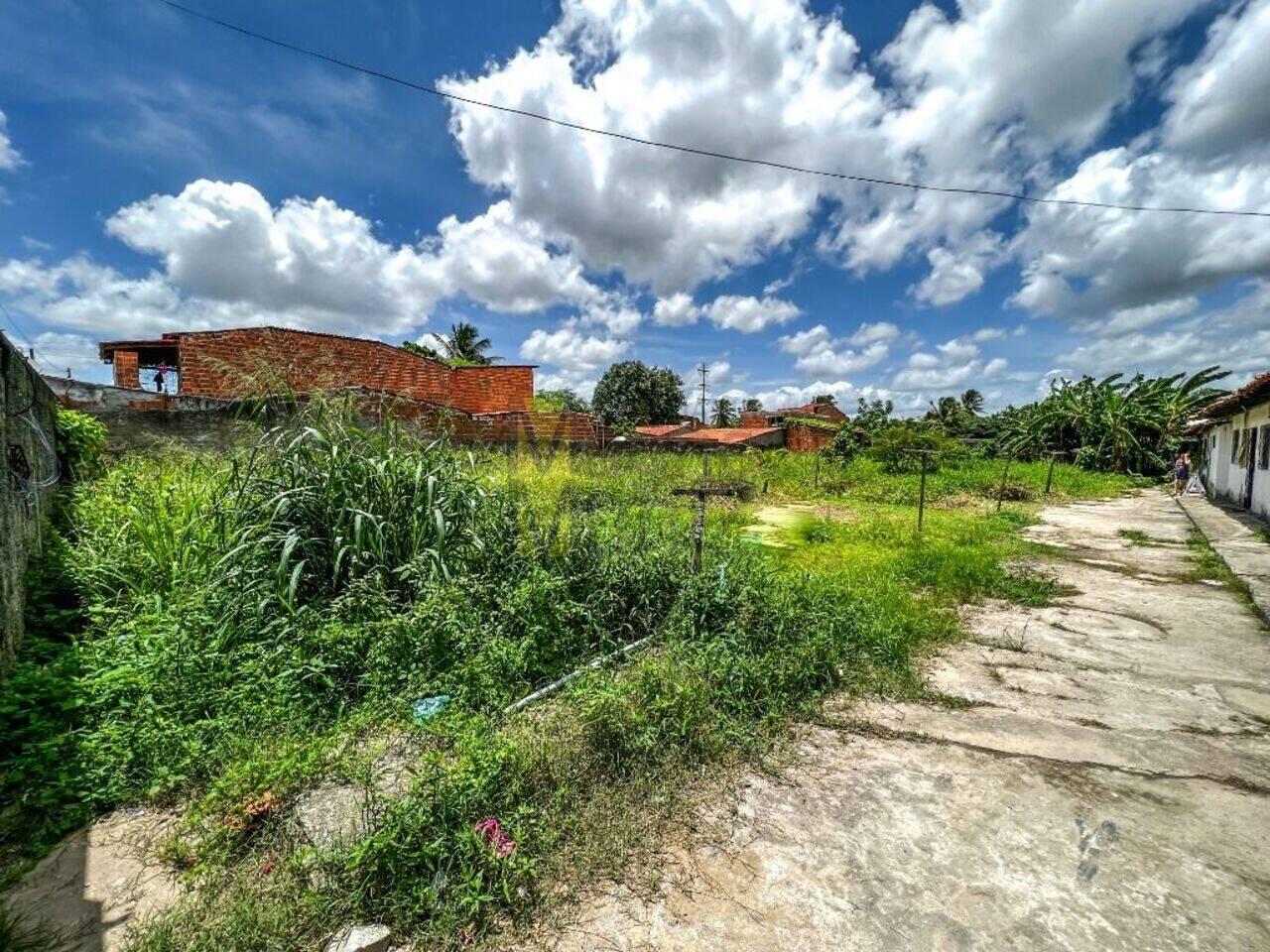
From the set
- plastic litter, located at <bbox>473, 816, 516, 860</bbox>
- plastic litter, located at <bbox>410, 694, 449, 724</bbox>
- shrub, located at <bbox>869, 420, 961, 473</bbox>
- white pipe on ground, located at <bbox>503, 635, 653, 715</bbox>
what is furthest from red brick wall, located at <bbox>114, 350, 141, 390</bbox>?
shrub, located at <bbox>869, 420, 961, 473</bbox>

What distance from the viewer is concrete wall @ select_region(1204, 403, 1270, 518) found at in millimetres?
9336

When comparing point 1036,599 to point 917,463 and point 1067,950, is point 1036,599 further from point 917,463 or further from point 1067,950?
point 917,463

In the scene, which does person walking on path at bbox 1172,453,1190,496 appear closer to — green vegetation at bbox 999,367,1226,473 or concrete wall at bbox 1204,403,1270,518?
concrete wall at bbox 1204,403,1270,518

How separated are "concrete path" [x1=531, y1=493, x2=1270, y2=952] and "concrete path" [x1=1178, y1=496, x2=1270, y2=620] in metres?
2.51

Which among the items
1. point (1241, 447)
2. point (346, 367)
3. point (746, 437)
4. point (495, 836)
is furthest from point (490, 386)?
point (1241, 447)

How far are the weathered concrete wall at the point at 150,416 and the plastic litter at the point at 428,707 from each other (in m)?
5.93

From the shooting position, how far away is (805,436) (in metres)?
30.3

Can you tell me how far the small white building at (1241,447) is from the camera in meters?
8.95

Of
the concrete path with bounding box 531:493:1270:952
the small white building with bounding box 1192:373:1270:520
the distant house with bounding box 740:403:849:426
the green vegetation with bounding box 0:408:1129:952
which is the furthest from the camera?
the distant house with bounding box 740:403:849:426

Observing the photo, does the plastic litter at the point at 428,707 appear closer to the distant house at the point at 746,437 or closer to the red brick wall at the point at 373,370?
the red brick wall at the point at 373,370

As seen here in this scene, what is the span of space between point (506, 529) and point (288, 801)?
1988mm

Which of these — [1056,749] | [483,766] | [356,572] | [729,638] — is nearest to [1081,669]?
[1056,749]

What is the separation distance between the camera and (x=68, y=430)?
531 centimetres

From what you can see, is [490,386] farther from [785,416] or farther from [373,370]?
[785,416]
